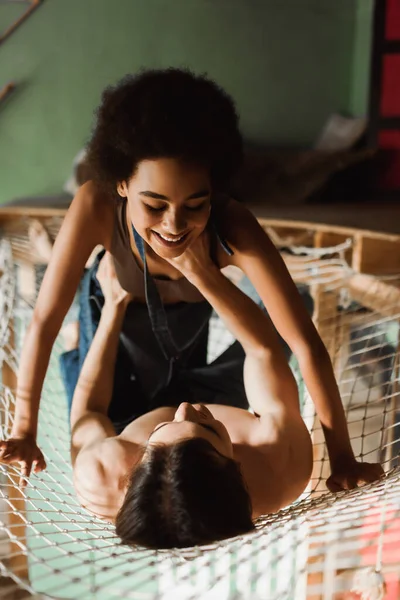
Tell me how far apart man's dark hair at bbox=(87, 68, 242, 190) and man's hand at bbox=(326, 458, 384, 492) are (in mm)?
411

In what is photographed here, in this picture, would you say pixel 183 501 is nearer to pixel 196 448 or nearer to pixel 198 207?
pixel 196 448

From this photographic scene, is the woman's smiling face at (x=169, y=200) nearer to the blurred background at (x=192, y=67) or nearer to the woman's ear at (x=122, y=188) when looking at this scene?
the woman's ear at (x=122, y=188)

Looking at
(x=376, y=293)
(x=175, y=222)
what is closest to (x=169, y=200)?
(x=175, y=222)

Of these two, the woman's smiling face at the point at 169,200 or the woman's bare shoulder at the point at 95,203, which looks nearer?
the woman's smiling face at the point at 169,200

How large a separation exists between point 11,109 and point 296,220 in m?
1.55

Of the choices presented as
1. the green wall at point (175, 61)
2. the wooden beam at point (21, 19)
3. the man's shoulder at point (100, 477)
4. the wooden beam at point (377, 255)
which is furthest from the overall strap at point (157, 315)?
the wooden beam at point (21, 19)

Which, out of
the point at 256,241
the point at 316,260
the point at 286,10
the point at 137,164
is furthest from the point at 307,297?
the point at 286,10

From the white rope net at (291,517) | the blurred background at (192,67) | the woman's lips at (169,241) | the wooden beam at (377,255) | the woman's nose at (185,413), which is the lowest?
the white rope net at (291,517)

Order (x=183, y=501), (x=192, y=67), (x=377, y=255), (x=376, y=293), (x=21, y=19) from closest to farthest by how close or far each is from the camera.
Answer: (x=183, y=501) → (x=376, y=293) → (x=377, y=255) → (x=21, y=19) → (x=192, y=67)

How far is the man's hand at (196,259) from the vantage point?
90 centimetres

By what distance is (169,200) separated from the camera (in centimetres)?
74

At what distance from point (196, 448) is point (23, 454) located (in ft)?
1.05

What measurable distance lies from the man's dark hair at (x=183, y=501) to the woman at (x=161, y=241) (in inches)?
→ 8.3

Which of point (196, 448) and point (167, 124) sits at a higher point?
point (167, 124)
